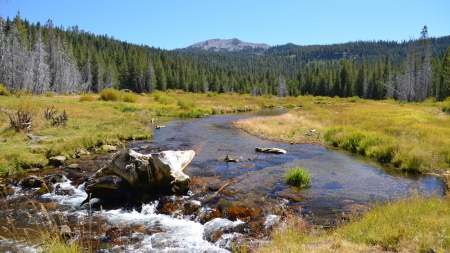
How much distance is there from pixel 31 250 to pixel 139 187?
453 centimetres

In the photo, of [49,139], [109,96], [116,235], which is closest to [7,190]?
[116,235]

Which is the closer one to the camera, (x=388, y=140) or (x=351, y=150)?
(x=388, y=140)

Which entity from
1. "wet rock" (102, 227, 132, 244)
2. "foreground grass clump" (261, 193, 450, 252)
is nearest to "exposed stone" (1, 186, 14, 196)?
"wet rock" (102, 227, 132, 244)

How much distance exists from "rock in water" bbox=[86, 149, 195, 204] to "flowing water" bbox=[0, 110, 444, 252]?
27.8 inches

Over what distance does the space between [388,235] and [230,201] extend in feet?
18.6

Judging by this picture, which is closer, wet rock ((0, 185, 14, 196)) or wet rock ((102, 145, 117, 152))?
wet rock ((0, 185, 14, 196))

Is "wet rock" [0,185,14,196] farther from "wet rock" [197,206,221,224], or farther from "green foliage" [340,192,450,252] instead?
"green foliage" [340,192,450,252]

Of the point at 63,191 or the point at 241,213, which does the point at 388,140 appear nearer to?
the point at 241,213

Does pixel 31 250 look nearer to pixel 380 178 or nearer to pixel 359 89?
pixel 380 178

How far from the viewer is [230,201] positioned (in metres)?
10.6

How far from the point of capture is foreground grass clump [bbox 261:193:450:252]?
557cm

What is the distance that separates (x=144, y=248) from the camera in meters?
7.50

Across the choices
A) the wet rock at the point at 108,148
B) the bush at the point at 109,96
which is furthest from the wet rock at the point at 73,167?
the bush at the point at 109,96

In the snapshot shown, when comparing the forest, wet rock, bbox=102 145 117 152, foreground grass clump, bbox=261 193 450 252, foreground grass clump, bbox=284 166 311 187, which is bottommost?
foreground grass clump, bbox=284 166 311 187
